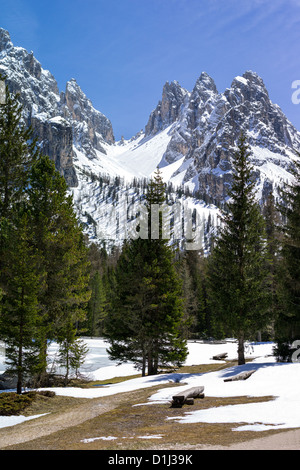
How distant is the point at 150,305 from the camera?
2384 cm

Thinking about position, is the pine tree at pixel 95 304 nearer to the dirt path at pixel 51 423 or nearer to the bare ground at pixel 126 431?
the bare ground at pixel 126 431

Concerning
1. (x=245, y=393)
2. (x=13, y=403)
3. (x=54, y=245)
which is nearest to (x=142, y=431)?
(x=245, y=393)

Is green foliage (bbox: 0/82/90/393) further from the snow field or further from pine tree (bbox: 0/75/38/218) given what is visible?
the snow field

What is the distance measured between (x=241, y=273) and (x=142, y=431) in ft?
48.1

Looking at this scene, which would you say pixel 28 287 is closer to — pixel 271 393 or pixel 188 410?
pixel 188 410

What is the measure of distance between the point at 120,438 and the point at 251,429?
313 cm

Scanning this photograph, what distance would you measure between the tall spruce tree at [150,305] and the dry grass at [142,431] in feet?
33.3

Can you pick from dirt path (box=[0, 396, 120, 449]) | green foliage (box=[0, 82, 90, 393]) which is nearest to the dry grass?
dirt path (box=[0, 396, 120, 449])

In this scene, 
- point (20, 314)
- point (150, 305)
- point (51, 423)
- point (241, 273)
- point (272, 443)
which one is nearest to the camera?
point (272, 443)

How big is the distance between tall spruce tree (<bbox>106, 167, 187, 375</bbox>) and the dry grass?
10158mm

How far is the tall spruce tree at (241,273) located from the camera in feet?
69.5

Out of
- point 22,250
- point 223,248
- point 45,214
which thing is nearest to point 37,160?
point 45,214

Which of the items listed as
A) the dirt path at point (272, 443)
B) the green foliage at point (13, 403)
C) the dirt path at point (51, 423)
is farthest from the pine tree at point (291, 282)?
the green foliage at point (13, 403)

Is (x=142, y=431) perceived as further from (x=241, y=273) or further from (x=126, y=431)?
(x=241, y=273)
